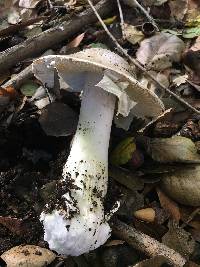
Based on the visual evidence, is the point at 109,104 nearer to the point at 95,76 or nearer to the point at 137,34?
the point at 95,76

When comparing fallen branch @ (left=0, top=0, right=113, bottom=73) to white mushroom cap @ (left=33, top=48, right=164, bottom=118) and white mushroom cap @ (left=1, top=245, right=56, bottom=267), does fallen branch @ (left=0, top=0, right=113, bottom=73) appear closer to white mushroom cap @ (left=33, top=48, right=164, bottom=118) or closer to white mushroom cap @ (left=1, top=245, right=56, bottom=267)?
white mushroom cap @ (left=33, top=48, right=164, bottom=118)

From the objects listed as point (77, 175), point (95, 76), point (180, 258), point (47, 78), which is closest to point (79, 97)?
point (47, 78)

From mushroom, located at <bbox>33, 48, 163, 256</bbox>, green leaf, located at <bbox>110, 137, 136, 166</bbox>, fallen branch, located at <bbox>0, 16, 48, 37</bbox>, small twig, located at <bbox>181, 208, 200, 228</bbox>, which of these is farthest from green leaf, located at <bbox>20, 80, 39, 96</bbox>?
small twig, located at <bbox>181, 208, 200, 228</bbox>

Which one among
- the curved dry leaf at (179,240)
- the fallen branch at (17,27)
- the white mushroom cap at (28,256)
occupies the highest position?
the fallen branch at (17,27)

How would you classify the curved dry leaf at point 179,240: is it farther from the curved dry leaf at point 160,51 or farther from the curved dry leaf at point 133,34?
the curved dry leaf at point 133,34

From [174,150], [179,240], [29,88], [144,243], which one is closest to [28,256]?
[144,243]

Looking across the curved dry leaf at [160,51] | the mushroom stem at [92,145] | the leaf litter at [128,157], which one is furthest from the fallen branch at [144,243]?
the curved dry leaf at [160,51]
